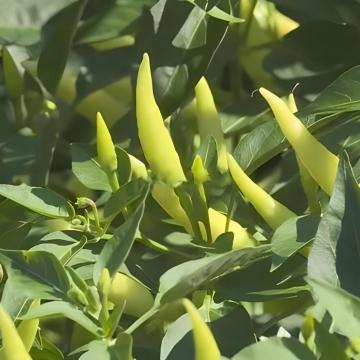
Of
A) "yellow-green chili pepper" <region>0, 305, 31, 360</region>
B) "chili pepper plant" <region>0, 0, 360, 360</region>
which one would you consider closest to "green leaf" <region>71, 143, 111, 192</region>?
"chili pepper plant" <region>0, 0, 360, 360</region>

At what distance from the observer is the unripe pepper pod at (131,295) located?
0.81m

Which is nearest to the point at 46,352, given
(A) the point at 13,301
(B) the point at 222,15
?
(A) the point at 13,301

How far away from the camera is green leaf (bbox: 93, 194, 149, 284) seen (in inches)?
25.4

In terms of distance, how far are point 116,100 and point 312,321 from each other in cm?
47

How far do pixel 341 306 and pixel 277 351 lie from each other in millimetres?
49

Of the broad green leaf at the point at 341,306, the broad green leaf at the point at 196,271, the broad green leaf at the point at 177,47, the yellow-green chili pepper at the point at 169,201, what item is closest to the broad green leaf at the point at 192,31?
the broad green leaf at the point at 177,47

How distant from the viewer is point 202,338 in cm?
59

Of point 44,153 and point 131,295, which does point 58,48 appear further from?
point 131,295

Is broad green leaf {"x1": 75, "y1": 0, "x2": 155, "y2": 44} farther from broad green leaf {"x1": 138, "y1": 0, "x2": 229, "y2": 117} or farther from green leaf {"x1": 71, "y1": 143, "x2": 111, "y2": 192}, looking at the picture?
green leaf {"x1": 71, "y1": 143, "x2": 111, "y2": 192}

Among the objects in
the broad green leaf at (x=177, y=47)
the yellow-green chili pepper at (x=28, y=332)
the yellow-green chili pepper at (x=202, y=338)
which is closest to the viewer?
the yellow-green chili pepper at (x=202, y=338)

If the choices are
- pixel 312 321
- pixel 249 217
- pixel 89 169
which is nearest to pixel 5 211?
pixel 89 169

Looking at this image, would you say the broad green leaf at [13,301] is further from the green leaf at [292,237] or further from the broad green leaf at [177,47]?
the broad green leaf at [177,47]

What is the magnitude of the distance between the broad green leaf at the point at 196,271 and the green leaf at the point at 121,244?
0.11 feet

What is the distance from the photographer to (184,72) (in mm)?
960
